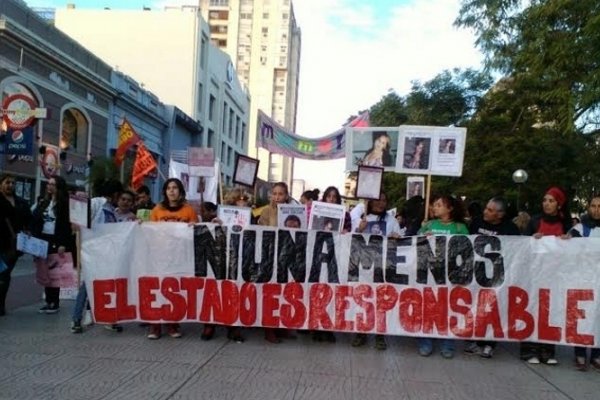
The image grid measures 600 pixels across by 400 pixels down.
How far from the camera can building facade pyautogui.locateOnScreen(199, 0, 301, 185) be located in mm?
108688

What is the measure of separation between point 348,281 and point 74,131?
2137 cm

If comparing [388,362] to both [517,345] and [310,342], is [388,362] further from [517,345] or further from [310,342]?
[517,345]

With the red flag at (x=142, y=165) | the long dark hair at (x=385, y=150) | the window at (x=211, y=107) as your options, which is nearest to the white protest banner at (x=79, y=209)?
the long dark hair at (x=385, y=150)

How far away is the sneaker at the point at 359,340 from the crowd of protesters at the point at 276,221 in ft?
0.03

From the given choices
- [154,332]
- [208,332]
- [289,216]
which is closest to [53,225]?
[154,332]

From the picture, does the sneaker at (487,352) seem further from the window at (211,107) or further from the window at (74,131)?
the window at (211,107)

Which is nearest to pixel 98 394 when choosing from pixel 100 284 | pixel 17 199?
pixel 100 284

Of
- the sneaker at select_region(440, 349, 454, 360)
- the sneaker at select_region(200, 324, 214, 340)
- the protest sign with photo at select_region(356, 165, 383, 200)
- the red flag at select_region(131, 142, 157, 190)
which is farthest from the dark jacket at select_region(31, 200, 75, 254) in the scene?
the red flag at select_region(131, 142, 157, 190)

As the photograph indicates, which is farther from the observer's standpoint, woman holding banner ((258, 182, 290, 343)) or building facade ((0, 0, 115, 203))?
building facade ((0, 0, 115, 203))

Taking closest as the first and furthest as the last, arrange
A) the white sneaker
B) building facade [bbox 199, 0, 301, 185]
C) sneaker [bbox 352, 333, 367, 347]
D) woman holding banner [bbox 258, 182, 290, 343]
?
sneaker [bbox 352, 333, 367, 347]
the white sneaker
woman holding banner [bbox 258, 182, 290, 343]
building facade [bbox 199, 0, 301, 185]

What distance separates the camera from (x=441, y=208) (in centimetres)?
658

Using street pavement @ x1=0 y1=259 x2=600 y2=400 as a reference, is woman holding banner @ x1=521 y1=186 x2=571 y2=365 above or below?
above

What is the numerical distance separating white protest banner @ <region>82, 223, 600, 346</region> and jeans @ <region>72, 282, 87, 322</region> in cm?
10

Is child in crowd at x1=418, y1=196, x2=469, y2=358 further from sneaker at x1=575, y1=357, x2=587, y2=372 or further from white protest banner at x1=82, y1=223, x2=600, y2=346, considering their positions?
sneaker at x1=575, y1=357, x2=587, y2=372
